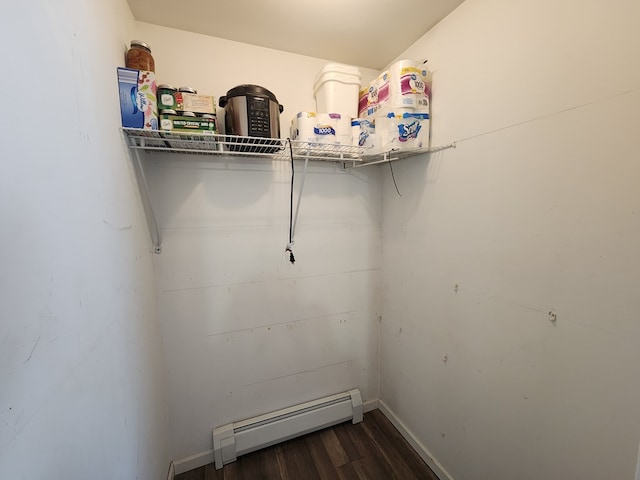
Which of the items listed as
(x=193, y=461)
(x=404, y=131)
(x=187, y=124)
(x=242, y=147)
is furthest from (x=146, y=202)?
(x=193, y=461)

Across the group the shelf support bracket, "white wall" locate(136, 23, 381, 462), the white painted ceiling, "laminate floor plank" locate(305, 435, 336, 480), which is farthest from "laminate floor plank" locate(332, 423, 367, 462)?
the white painted ceiling

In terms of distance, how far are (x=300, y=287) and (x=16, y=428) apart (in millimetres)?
1311

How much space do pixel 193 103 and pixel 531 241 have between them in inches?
58.7

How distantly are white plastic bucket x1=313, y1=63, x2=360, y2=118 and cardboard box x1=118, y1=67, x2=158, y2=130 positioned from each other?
2.77 feet

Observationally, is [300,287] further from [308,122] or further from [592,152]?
[592,152]

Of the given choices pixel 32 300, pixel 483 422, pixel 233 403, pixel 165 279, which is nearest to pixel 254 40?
pixel 165 279

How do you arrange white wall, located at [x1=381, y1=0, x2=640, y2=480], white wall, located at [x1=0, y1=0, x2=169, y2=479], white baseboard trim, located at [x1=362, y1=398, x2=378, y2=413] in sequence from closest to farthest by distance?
white wall, located at [x1=0, y1=0, x2=169, y2=479]
white wall, located at [x1=381, y1=0, x2=640, y2=480]
white baseboard trim, located at [x1=362, y1=398, x2=378, y2=413]

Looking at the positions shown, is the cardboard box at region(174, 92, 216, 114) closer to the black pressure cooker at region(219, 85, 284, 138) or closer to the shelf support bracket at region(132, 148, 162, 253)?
the black pressure cooker at region(219, 85, 284, 138)

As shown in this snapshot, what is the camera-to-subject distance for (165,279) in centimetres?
139

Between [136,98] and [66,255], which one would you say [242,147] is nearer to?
[136,98]

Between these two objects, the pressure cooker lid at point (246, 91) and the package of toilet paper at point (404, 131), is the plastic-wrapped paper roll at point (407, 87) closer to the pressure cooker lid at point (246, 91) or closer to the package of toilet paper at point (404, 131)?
the package of toilet paper at point (404, 131)

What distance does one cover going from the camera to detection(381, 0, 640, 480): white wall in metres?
0.77

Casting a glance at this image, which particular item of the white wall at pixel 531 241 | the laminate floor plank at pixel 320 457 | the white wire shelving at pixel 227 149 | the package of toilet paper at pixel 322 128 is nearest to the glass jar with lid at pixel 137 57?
the white wire shelving at pixel 227 149

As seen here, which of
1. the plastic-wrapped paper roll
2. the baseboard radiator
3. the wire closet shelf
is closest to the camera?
the wire closet shelf
